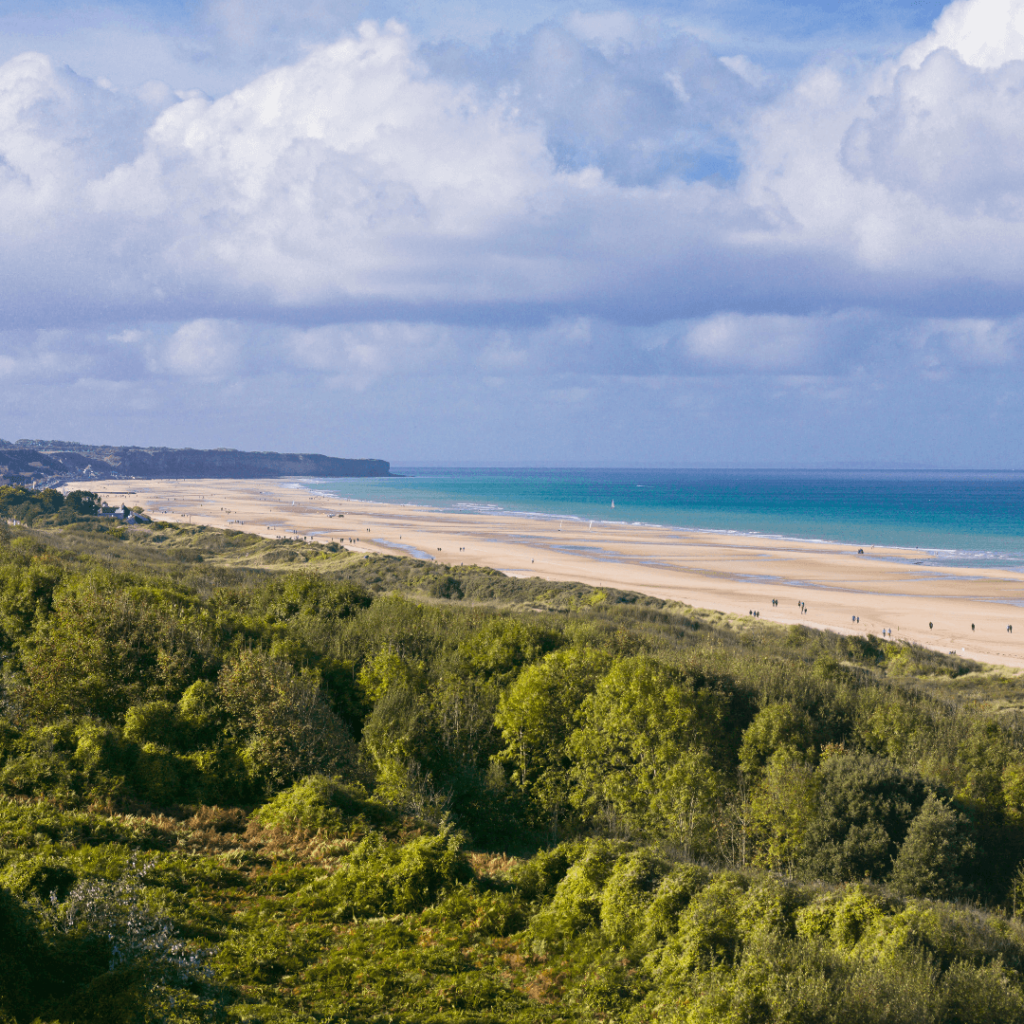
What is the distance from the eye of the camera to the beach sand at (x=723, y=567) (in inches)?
2031

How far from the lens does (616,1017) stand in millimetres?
9164

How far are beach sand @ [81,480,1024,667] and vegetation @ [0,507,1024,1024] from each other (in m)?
29.0

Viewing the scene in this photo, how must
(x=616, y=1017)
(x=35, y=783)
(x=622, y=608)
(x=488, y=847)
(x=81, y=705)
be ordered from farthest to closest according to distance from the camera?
(x=622, y=608), (x=81, y=705), (x=488, y=847), (x=35, y=783), (x=616, y=1017)

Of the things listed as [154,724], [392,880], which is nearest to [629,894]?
[392,880]

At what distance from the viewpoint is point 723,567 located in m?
75.4

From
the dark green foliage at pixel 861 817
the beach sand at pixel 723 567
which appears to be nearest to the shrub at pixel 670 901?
the dark green foliage at pixel 861 817

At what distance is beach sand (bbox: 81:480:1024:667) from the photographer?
169ft

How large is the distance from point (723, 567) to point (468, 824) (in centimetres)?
6251

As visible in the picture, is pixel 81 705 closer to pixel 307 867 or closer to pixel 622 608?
pixel 307 867

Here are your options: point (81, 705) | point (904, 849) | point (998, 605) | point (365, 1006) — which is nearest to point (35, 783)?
point (81, 705)

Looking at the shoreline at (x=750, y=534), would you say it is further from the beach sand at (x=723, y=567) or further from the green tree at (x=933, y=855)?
the green tree at (x=933, y=855)

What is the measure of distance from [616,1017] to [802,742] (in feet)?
33.7

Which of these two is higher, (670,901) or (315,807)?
(670,901)

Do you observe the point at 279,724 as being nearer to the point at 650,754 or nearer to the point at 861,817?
the point at 650,754
